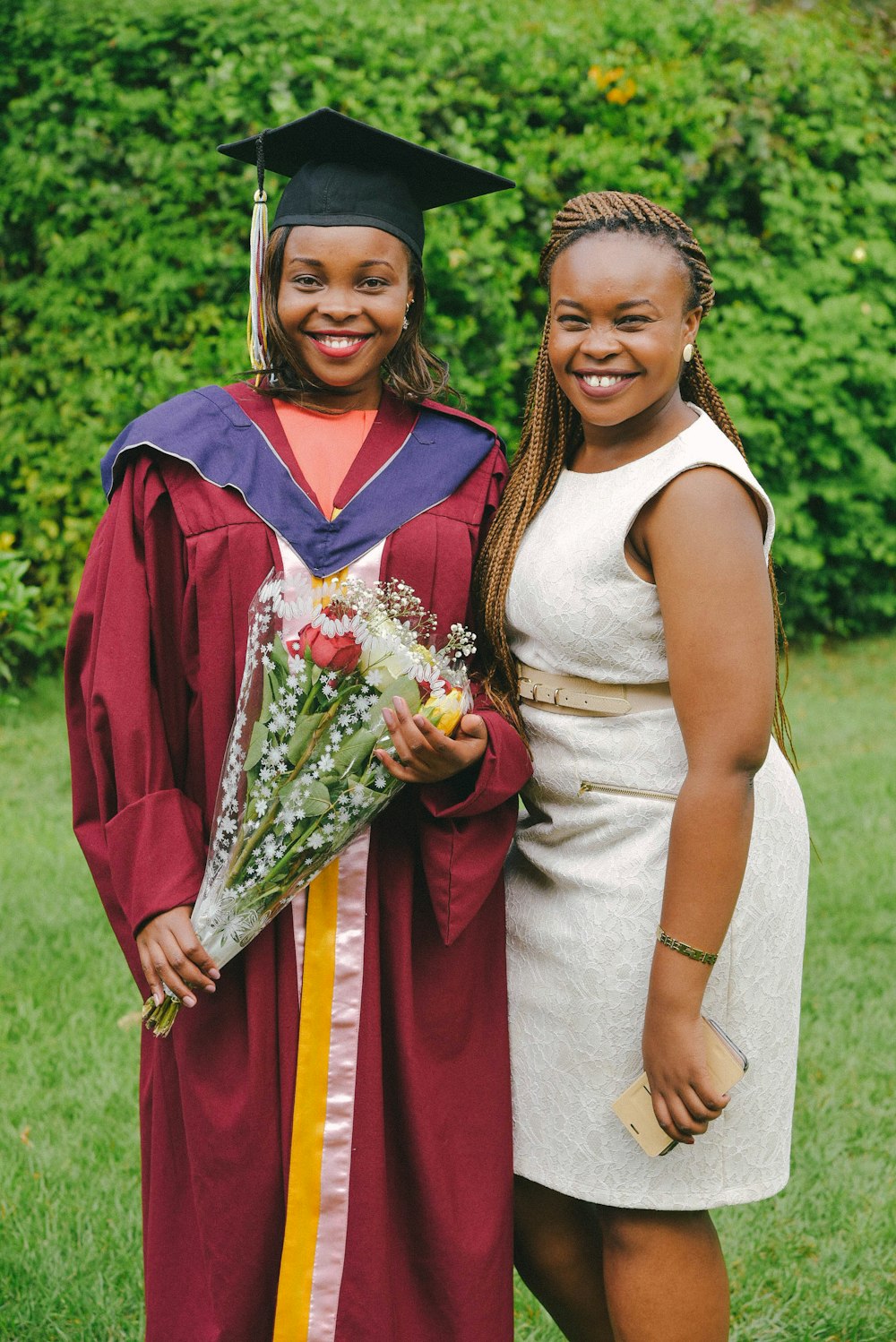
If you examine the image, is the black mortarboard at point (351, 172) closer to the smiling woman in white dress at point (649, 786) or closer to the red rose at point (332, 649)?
the smiling woman in white dress at point (649, 786)

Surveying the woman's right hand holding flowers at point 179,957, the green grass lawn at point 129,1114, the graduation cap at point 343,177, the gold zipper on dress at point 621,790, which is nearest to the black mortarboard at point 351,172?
the graduation cap at point 343,177

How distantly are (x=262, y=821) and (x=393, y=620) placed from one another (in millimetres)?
359

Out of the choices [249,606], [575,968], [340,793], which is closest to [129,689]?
[249,606]

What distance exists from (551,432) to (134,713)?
0.85 meters

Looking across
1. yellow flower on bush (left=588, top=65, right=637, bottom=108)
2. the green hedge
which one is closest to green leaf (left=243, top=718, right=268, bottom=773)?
the green hedge

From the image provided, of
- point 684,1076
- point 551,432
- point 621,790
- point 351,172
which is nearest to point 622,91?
point 351,172

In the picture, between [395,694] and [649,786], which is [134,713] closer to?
[395,694]

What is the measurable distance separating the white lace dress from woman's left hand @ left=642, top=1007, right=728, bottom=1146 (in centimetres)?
11

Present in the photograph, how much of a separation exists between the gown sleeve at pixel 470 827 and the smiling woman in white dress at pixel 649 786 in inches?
3.5

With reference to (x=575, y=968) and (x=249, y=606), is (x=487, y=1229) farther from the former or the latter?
(x=249, y=606)

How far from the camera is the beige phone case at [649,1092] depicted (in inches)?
80.6

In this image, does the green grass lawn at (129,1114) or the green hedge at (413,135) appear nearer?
the green grass lawn at (129,1114)

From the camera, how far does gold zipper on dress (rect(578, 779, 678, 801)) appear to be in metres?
2.14

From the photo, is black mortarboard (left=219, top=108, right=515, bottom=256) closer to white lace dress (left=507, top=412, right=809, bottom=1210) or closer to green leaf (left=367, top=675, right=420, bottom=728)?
white lace dress (left=507, top=412, right=809, bottom=1210)
